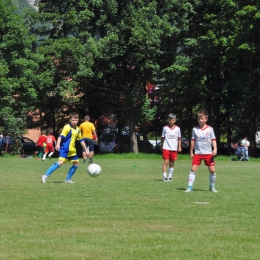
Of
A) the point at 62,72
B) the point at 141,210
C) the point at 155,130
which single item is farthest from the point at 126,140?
the point at 141,210

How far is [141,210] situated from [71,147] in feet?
22.1

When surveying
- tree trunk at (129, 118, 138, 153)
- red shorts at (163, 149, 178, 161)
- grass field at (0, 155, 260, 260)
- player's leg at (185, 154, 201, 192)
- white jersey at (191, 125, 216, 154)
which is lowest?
grass field at (0, 155, 260, 260)

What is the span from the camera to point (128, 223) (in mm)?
10648

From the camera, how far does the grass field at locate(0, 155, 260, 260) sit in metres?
8.24

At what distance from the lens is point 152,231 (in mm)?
9812

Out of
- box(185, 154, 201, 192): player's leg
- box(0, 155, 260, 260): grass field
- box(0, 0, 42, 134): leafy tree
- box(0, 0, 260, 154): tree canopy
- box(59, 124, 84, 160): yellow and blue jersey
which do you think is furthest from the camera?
box(0, 0, 42, 134): leafy tree

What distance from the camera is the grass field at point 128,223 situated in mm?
8242

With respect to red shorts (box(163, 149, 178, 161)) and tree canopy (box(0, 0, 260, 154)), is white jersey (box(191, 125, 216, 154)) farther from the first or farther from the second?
tree canopy (box(0, 0, 260, 154))

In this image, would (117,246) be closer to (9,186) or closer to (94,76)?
(9,186)

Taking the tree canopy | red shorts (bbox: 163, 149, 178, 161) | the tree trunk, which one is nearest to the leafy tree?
the tree canopy

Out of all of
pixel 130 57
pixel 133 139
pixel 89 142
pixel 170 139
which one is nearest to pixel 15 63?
pixel 130 57

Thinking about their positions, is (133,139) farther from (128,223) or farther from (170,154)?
(128,223)

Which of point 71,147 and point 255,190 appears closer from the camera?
point 255,190

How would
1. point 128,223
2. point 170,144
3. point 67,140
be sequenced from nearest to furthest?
point 128,223
point 67,140
point 170,144
